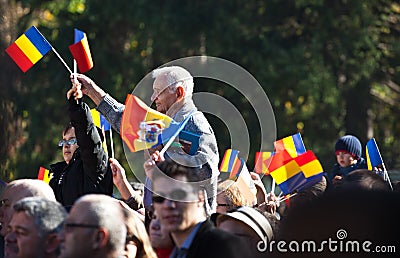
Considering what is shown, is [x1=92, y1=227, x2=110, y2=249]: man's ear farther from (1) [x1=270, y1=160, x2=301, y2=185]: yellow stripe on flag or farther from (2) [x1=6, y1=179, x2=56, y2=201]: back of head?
(1) [x1=270, y1=160, x2=301, y2=185]: yellow stripe on flag

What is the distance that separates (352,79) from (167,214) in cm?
1329

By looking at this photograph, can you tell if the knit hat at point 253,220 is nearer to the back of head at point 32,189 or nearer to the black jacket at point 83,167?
the back of head at point 32,189

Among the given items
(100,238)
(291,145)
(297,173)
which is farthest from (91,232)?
(291,145)

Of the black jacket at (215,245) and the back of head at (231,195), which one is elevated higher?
the back of head at (231,195)

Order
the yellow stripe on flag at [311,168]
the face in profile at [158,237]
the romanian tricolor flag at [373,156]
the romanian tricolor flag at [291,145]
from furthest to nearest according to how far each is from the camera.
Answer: the romanian tricolor flag at [373,156], the romanian tricolor flag at [291,145], the yellow stripe on flag at [311,168], the face in profile at [158,237]

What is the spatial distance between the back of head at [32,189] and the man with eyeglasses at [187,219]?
825 millimetres

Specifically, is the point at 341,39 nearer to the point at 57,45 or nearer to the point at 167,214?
the point at 57,45

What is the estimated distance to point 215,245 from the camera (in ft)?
15.2

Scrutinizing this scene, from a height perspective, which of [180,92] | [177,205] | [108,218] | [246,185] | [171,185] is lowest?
[108,218]

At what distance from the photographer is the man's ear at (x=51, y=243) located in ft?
15.9

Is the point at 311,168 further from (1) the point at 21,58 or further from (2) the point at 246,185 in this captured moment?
(1) the point at 21,58

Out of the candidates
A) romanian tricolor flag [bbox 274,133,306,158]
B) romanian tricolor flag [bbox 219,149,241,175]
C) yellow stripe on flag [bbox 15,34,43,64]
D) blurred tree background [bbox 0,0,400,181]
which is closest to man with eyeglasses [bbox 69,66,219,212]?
yellow stripe on flag [bbox 15,34,43,64]

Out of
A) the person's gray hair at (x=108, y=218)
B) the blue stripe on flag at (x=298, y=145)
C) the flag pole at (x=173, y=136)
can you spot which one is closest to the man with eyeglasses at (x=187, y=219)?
the person's gray hair at (x=108, y=218)

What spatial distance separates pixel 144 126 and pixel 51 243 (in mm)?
1500
